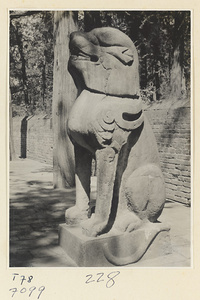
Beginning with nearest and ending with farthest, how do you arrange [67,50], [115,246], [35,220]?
[115,246]
[35,220]
[67,50]

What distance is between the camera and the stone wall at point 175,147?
6.38m

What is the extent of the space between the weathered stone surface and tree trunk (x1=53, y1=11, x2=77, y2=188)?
14.3 feet

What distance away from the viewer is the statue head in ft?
10.5

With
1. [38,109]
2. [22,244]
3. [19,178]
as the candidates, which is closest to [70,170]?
[19,178]

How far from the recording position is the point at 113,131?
10.6ft

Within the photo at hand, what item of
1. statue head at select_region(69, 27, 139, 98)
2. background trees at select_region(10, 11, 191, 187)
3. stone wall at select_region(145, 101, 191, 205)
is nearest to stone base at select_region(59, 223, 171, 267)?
statue head at select_region(69, 27, 139, 98)

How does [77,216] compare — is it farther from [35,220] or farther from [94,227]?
[35,220]

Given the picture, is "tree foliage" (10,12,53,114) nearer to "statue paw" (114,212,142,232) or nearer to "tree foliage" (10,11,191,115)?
"tree foliage" (10,11,191,115)

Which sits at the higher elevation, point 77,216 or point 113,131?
point 113,131

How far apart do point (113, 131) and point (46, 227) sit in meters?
2.05

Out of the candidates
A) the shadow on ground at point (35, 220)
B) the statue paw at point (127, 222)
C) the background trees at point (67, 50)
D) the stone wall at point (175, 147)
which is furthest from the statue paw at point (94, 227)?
the background trees at point (67, 50)

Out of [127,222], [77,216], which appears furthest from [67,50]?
[127,222]

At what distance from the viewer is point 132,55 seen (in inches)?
130
